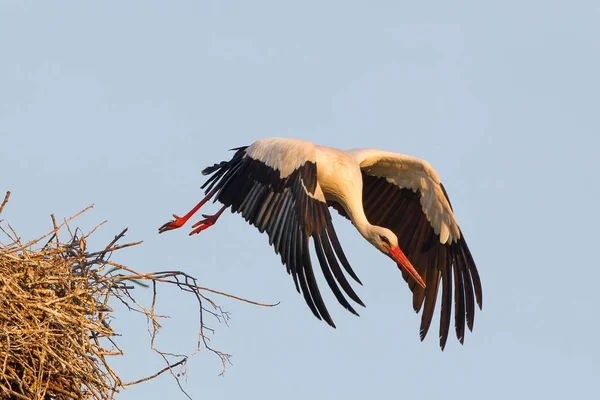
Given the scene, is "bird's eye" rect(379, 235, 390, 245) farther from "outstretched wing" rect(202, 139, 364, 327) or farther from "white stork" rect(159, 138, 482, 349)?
"outstretched wing" rect(202, 139, 364, 327)

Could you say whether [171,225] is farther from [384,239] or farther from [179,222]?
[384,239]

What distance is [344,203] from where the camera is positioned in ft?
39.3

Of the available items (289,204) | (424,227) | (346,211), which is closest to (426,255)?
(424,227)

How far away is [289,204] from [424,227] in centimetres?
248

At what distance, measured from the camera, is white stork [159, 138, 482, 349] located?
412 inches

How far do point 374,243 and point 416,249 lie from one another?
145 cm

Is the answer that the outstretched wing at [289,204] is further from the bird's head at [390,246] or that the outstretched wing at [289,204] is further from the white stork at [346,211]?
the bird's head at [390,246]

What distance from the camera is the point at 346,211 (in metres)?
12.1

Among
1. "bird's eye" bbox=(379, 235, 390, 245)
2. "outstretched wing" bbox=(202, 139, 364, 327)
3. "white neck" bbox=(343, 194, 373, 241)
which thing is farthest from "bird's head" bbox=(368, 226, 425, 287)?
"outstretched wing" bbox=(202, 139, 364, 327)

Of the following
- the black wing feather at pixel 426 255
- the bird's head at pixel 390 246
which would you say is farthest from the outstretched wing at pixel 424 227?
the bird's head at pixel 390 246

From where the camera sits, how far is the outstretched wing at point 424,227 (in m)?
12.7

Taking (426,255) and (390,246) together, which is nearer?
(390,246)

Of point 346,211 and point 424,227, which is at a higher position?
point 424,227

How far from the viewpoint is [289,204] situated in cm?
1091
